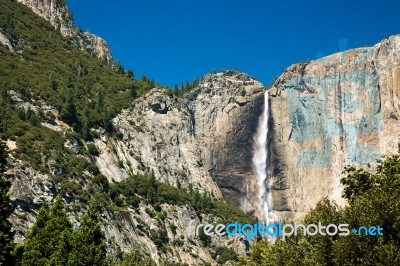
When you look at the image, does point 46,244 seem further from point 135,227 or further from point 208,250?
point 208,250

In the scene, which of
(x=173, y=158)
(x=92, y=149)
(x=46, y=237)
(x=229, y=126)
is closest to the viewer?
(x=46, y=237)

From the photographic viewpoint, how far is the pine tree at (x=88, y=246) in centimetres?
3869

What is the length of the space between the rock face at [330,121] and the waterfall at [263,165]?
2.16 metres

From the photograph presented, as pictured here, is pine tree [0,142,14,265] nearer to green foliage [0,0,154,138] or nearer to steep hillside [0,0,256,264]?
steep hillside [0,0,256,264]

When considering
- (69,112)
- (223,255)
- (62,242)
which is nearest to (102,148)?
(69,112)

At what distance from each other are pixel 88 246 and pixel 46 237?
4733 mm

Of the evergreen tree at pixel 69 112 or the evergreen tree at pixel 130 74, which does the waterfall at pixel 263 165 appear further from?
the evergreen tree at pixel 69 112

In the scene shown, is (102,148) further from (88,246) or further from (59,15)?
(88,246)

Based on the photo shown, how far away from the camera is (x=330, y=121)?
145000 millimetres

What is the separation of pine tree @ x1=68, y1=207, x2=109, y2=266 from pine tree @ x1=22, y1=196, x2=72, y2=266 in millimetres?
1282

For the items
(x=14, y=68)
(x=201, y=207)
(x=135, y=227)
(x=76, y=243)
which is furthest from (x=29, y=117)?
(x=76, y=243)

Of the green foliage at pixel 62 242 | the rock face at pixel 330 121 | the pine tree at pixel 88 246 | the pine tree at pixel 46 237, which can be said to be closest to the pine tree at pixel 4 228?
the green foliage at pixel 62 242

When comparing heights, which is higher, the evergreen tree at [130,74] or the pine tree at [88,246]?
the evergreen tree at [130,74]

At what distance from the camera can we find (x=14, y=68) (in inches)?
4850
